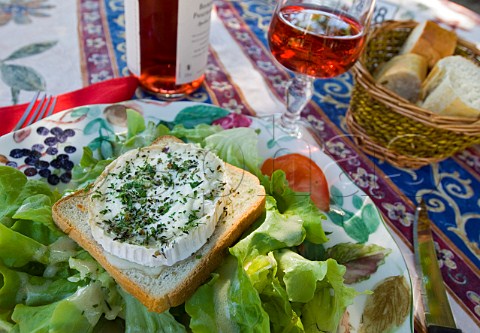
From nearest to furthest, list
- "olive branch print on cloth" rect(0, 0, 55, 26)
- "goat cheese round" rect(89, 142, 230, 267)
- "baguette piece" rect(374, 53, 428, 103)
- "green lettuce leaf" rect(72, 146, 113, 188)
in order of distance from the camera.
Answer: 1. "goat cheese round" rect(89, 142, 230, 267)
2. "green lettuce leaf" rect(72, 146, 113, 188)
3. "baguette piece" rect(374, 53, 428, 103)
4. "olive branch print on cloth" rect(0, 0, 55, 26)

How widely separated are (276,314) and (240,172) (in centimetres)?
42

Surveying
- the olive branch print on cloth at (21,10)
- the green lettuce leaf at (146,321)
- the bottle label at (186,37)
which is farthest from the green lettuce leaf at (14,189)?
the olive branch print on cloth at (21,10)

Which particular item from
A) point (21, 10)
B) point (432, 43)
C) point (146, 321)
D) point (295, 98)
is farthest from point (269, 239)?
point (21, 10)

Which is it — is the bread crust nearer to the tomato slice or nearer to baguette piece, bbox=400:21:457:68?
the tomato slice

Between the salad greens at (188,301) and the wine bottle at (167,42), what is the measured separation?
0.62m

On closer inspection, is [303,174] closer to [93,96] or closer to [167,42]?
[167,42]

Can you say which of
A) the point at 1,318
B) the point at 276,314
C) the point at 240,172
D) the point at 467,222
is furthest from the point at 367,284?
the point at 1,318

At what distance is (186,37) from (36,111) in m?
0.54

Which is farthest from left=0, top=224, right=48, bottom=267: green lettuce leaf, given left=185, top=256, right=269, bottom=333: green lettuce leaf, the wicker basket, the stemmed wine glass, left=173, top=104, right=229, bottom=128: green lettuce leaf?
the wicker basket

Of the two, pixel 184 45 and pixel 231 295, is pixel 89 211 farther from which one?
pixel 184 45

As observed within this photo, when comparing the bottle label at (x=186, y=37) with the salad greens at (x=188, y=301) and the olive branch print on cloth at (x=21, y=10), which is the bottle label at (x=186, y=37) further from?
the olive branch print on cloth at (x=21, y=10)

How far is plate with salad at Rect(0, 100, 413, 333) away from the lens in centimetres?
91

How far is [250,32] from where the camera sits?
2113mm

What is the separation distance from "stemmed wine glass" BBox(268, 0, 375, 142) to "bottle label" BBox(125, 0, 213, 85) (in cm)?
24
